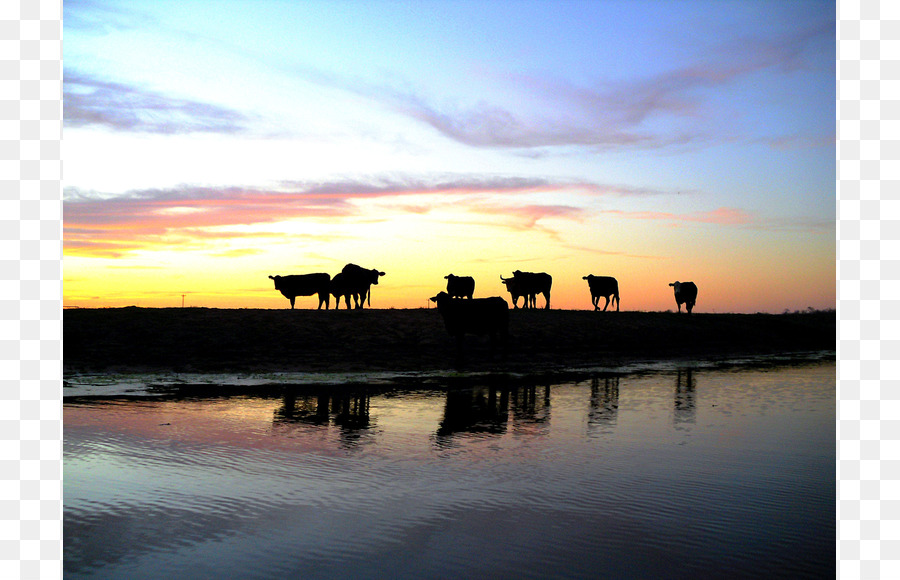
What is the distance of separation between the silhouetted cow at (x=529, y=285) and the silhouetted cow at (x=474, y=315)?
60.7 feet

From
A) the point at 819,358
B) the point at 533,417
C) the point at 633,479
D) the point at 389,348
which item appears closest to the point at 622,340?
the point at 819,358

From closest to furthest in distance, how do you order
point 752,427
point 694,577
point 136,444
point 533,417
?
point 694,577 → point 136,444 → point 752,427 → point 533,417

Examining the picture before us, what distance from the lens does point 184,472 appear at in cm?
1004

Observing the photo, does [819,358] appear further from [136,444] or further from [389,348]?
[136,444]

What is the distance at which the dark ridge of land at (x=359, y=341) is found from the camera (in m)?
25.7

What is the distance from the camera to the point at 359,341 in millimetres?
29344

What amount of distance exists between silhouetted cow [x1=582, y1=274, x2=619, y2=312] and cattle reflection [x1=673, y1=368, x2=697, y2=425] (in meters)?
22.4

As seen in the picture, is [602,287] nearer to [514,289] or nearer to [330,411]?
[514,289]

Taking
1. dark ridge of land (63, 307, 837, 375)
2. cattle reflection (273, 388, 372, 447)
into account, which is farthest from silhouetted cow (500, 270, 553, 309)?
cattle reflection (273, 388, 372, 447)

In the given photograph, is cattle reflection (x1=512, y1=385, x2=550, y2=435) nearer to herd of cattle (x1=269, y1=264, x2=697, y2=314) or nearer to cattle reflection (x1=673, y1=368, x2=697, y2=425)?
cattle reflection (x1=673, y1=368, x2=697, y2=425)

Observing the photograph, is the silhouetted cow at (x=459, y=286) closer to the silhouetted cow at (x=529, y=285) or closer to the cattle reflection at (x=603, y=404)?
the silhouetted cow at (x=529, y=285)

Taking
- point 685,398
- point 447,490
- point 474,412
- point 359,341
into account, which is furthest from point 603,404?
point 359,341

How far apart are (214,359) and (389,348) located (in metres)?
6.43

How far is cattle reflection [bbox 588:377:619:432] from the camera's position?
1423cm
